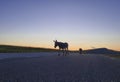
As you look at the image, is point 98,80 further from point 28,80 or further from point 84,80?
point 28,80

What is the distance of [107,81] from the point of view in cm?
1273

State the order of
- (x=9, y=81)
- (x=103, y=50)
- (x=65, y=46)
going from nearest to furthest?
(x=9, y=81), (x=65, y=46), (x=103, y=50)

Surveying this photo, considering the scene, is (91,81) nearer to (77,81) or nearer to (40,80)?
(77,81)

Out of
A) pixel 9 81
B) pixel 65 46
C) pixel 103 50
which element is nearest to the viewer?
pixel 9 81

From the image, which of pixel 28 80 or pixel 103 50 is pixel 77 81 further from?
pixel 103 50

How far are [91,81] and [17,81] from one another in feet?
9.46

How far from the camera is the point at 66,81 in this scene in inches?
507

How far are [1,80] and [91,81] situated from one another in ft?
11.6

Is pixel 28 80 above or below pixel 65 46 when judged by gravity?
below

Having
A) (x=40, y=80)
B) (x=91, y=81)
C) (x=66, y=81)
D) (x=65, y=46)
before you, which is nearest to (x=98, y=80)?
(x=91, y=81)

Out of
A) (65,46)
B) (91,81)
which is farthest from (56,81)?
(65,46)

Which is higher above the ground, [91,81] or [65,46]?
[65,46]

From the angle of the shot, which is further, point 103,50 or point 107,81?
point 103,50

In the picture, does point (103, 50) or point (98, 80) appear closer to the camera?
point (98, 80)
